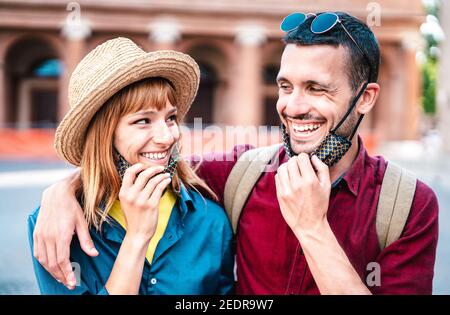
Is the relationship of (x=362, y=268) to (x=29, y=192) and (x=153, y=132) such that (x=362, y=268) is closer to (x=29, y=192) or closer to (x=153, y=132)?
(x=153, y=132)

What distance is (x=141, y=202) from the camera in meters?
1.54

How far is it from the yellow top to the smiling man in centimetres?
18

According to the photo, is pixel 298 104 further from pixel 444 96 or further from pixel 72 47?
pixel 72 47

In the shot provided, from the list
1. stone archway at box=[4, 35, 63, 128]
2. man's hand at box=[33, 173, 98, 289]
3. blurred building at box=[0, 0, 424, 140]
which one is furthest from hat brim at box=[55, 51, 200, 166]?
stone archway at box=[4, 35, 63, 128]

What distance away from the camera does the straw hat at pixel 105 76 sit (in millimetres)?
1768

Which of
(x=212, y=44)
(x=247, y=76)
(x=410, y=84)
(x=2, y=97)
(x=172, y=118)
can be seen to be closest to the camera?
(x=172, y=118)

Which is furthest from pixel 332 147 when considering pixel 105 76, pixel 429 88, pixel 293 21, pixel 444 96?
pixel 429 88

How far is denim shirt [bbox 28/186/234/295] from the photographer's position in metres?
1.82

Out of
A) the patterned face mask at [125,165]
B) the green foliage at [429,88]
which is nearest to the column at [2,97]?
the patterned face mask at [125,165]

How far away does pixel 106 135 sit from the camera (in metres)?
1.88

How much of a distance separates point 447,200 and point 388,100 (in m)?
13.8

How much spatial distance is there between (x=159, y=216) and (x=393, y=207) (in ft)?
2.88

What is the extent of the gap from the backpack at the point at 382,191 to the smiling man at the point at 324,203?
0.7 inches

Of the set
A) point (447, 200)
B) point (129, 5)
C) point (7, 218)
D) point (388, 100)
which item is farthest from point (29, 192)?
point (388, 100)
